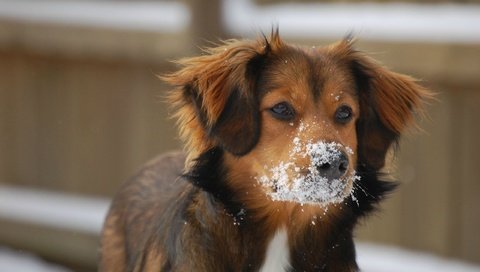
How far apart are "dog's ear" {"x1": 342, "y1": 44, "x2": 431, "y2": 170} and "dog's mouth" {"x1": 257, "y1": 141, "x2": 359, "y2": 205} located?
17.6 inches

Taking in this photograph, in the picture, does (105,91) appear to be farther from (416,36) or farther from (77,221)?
(416,36)

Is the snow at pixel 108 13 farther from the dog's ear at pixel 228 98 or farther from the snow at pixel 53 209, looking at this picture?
the dog's ear at pixel 228 98

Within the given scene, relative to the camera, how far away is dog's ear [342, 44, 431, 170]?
5.17m

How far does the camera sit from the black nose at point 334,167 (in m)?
4.56

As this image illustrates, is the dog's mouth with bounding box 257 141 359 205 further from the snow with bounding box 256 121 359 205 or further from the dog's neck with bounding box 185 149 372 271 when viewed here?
the dog's neck with bounding box 185 149 372 271

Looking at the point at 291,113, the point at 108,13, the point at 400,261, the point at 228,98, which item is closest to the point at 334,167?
the point at 291,113

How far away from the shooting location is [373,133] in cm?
518

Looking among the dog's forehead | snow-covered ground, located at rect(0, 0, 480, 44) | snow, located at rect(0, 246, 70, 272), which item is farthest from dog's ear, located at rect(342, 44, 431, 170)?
snow, located at rect(0, 246, 70, 272)

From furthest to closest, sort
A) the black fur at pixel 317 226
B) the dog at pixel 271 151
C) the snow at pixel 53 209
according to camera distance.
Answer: the snow at pixel 53 209
the black fur at pixel 317 226
the dog at pixel 271 151

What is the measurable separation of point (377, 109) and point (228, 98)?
0.71 m

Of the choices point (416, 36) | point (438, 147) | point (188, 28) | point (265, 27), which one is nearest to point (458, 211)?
point (438, 147)

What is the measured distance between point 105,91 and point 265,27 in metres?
1.90

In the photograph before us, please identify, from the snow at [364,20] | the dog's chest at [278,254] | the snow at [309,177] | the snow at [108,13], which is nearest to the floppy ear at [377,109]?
the snow at [309,177]

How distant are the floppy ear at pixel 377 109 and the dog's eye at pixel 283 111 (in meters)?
0.45
